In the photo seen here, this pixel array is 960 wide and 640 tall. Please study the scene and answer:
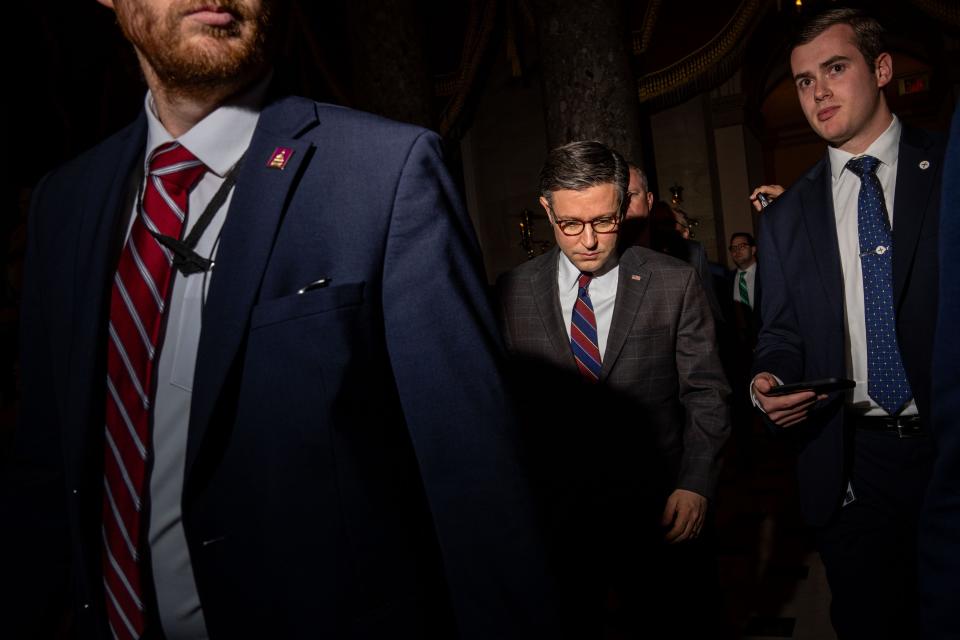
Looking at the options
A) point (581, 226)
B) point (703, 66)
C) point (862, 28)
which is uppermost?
point (703, 66)

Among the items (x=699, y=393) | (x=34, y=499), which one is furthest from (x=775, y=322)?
(x=34, y=499)

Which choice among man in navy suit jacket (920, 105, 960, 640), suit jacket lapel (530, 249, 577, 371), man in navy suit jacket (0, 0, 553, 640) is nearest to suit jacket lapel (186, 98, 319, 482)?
man in navy suit jacket (0, 0, 553, 640)

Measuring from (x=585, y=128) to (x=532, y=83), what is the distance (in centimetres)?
711

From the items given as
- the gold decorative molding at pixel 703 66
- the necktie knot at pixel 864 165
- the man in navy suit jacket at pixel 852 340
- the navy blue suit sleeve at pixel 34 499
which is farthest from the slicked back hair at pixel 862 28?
the gold decorative molding at pixel 703 66

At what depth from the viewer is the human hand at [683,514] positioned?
2002mm

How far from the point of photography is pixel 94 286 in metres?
1.00

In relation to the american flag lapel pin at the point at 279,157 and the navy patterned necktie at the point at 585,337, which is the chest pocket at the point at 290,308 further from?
the navy patterned necktie at the point at 585,337

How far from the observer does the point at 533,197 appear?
1034cm

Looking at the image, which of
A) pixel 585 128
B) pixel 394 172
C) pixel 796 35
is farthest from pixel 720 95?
pixel 394 172

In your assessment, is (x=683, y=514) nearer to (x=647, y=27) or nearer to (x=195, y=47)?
(x=195, y=47)

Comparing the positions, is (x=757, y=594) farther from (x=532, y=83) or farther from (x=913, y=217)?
(x=532, y=83)

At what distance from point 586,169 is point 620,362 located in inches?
24.6

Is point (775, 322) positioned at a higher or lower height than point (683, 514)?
higher

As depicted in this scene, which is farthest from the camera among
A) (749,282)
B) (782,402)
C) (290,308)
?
A: (749,282)
